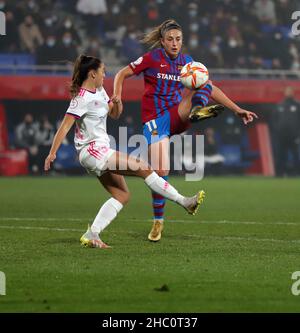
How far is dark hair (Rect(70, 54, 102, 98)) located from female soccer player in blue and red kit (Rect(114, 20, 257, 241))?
729 millimetres

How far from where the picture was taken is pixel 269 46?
26.7 m

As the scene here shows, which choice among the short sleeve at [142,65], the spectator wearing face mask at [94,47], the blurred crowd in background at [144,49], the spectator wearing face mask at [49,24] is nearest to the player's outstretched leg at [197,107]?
the short sleeve at [142,65]

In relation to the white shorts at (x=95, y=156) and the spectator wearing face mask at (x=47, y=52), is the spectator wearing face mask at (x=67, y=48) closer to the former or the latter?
the spectator wearing face mask at (x=47, y=52)

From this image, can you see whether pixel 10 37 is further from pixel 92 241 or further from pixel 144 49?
pixel 92 241

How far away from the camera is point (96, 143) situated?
9.41 meters

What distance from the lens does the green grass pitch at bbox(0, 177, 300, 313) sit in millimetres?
6621

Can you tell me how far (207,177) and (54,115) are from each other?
4458mm

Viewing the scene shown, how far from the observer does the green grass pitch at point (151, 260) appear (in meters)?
6.62

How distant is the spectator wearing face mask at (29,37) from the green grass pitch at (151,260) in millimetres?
10054
